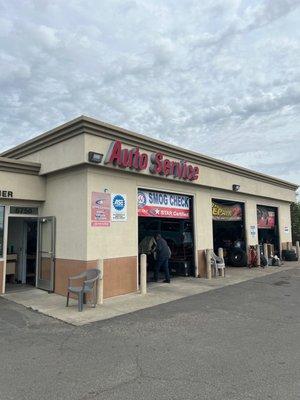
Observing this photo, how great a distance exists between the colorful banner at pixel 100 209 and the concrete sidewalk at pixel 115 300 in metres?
2.17

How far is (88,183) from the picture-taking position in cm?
1030

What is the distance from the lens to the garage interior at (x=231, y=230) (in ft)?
56.2

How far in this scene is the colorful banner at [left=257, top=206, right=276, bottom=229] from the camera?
20609mm

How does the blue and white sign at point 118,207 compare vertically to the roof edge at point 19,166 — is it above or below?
below

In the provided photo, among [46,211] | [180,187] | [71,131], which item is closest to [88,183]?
[71,131]

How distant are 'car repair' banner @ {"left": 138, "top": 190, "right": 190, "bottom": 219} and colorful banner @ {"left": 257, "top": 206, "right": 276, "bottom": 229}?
740cm

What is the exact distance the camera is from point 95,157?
10203 millimetres

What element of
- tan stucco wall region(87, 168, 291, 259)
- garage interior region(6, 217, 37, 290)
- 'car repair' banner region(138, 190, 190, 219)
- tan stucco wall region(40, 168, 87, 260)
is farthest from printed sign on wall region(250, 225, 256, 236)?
tan stucco wall region(40, 168, 87, 260)

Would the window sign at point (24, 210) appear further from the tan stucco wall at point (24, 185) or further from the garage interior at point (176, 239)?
the garage interior at point (176, 239)

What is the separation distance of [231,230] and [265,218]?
105 inches

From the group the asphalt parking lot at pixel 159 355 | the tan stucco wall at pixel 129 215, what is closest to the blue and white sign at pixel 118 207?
the tan stucco wall at pixel 129 215

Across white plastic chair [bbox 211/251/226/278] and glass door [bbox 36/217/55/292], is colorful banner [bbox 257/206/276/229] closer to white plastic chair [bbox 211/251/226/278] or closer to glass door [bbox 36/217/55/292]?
white plastic chair [bbox 211/251/226/278]

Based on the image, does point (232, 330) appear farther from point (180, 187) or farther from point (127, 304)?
point (180, 187)

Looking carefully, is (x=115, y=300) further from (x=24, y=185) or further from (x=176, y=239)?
(x=176, y=239)
